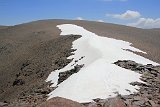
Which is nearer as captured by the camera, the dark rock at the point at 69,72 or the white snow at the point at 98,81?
the white snow at the point at 98,81

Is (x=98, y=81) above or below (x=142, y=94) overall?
above

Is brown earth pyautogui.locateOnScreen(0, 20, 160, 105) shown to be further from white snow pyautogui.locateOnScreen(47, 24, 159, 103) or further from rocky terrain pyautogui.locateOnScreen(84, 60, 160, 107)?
rocky terrain pyautogui.locateOnScreen(84, 60, 160, 107)

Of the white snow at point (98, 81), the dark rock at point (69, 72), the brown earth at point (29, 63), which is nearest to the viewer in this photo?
the white snow at point (98, 81)

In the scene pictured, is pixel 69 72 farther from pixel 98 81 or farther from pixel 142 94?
pixel 142 94

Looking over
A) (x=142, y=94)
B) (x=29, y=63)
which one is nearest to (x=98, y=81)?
(x=142, y=94)

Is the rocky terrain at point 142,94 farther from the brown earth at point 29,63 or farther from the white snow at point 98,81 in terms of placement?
the brown earth at point 29,63

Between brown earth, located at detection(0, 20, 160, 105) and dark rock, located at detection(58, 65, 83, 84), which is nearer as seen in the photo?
dark rock, located at detection(58, 65, 83, 84)

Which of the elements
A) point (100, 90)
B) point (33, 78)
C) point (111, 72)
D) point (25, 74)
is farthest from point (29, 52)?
point (100, 90)

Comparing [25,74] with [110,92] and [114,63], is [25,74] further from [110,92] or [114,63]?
[110,92]

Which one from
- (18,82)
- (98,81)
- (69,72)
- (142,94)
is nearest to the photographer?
(142,94)

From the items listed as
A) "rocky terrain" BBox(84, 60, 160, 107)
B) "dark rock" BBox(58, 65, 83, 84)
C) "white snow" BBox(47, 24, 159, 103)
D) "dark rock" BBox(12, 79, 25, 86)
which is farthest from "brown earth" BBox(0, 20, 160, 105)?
"rocky terrain" BBox(84, 60, 160, 107)

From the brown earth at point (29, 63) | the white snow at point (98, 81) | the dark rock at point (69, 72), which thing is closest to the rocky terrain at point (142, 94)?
the white snow at point (98, 81)

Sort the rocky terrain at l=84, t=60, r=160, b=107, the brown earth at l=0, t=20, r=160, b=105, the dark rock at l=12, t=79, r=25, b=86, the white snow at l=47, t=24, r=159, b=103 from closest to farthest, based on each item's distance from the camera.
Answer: the rocky terrain at l=84, t=60, r=160, b=107 < the white snow at l=47, t=24, r=159, b=103 < the brown earth at l=0, t=20, r=160, b=105 < the dark rock at l=12, t=79, r=25, b=86
